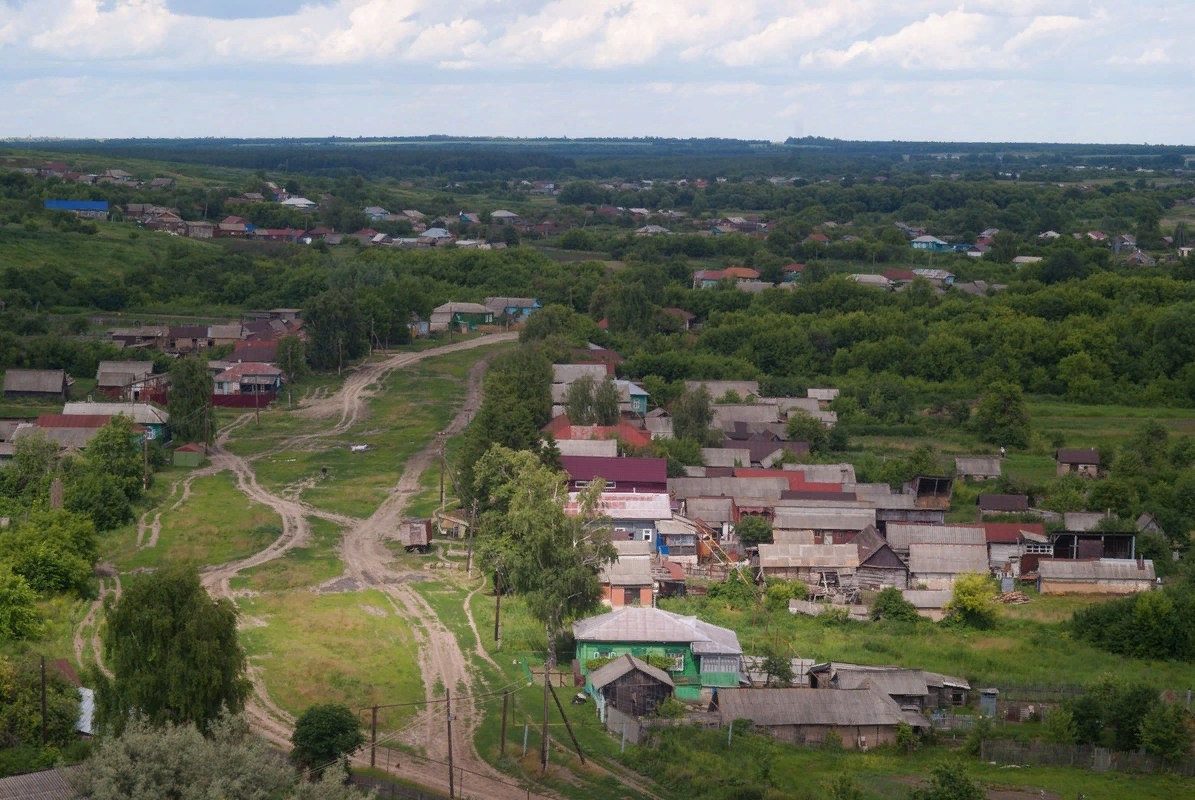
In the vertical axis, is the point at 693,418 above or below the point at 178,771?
below

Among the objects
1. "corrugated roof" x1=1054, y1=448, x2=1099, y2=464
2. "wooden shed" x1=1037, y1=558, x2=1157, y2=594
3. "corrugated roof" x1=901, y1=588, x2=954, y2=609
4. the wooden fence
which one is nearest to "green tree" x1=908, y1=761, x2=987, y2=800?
the wooden fence

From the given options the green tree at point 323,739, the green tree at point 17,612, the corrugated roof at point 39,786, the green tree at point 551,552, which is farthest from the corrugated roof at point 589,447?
the corrugated roof at point 39,786

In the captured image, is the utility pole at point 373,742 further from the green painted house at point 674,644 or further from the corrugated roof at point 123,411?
the corrugated roof at point 123,411

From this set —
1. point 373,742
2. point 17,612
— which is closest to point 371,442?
point 17,612

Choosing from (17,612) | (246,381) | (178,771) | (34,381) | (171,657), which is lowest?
(17,612)

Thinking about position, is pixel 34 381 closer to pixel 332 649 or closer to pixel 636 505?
pixel 636 505
